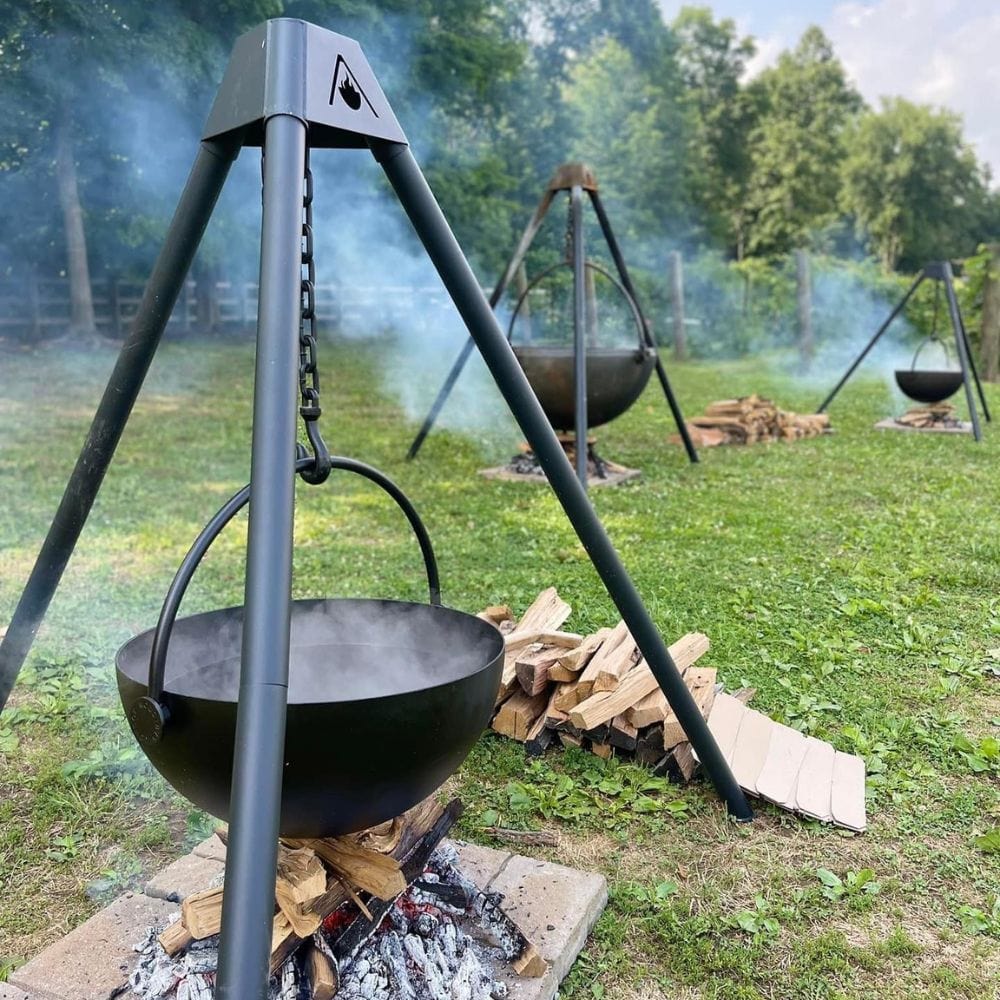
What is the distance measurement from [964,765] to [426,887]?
5.98 ft

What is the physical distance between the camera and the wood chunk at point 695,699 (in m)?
2.94

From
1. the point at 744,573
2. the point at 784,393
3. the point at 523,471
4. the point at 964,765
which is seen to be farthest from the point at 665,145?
the point at 964,765

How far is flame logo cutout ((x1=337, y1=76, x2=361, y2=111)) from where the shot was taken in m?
1.96

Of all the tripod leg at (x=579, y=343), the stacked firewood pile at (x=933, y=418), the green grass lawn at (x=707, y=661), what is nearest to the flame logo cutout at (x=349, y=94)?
the green grass lawn at (x=707, y=661)

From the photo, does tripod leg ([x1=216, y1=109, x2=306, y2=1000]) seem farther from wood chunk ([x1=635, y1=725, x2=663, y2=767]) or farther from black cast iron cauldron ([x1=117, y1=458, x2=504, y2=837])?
wood chunk ([x1=635, y1=725, x2=663, y2=767])

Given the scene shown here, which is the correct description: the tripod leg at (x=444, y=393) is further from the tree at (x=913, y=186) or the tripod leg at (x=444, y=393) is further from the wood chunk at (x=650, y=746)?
the tree at (x=913, y=186)

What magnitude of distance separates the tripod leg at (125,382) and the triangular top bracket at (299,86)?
0.37 feet

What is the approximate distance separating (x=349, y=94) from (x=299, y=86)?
184mm

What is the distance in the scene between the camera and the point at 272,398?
5.25 feet

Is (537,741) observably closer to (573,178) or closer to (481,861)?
(481,861)

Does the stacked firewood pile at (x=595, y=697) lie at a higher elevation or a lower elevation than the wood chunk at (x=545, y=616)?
lower

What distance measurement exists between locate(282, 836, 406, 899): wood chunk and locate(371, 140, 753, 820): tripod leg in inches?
31.3

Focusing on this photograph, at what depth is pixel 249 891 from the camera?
4.53ft

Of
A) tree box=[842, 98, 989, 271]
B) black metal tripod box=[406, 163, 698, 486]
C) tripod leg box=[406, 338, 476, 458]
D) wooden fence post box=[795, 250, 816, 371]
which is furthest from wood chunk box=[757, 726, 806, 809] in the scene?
tree box=[842, 98, 989, 271]
